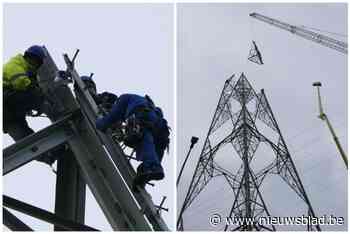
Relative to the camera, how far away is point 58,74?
23.2 feet

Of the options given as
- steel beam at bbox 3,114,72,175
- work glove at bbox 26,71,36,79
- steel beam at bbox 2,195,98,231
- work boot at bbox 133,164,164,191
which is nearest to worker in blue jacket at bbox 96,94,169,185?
work boot at bbox 133,164,164,191

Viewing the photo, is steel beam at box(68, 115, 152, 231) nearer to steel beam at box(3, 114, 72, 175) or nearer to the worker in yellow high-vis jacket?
steel beam at box(3, 114, 72, 175)

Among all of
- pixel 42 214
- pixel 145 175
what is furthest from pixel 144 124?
pixel 42 214

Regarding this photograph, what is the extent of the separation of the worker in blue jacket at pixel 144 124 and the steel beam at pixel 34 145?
432 millimetres

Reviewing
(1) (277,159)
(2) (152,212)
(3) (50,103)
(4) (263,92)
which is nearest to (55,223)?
(2) (152,212)

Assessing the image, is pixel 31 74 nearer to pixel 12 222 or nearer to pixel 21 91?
pixel 21 91

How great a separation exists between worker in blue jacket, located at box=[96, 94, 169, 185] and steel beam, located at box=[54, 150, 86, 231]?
0.86m

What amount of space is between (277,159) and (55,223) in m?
18.1

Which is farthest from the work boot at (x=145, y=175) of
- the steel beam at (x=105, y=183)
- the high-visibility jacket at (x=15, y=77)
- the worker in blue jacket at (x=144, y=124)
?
the high-visibility jacket at (x=15, y=77)

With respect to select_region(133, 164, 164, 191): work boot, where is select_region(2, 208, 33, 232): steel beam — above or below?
below

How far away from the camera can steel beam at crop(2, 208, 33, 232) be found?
6090 millimetres

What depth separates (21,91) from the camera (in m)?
7.02

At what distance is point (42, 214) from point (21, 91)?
1.76 metres

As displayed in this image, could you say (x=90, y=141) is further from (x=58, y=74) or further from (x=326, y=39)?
(x=326, y=39)
